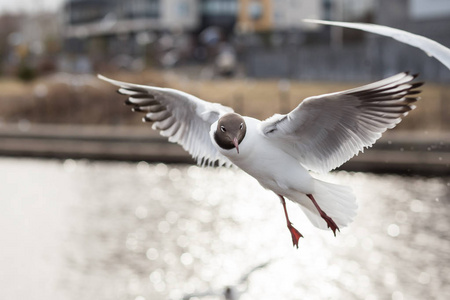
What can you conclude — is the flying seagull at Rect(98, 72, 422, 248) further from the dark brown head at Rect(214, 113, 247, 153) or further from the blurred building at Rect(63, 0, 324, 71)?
the blurred building at Rect(63, 0, 324, 71)

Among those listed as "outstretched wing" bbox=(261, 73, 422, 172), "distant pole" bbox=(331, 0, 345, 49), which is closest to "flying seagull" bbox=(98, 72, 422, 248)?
"outstretched wing" bbox=(261, 73, 422, 172)

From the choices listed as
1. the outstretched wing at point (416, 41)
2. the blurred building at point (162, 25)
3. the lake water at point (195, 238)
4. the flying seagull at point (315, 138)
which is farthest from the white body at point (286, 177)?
the blurred building at point (162, 25)

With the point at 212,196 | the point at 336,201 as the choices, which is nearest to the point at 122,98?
the point at 212,196

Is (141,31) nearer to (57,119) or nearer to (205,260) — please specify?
(57,119)

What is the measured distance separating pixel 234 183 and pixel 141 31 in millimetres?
37166

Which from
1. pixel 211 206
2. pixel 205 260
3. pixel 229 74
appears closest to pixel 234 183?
pixel 211 206

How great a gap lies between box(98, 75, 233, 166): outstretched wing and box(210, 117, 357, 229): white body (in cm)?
94

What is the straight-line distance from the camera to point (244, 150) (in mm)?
4695

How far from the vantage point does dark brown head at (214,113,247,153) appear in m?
4.42

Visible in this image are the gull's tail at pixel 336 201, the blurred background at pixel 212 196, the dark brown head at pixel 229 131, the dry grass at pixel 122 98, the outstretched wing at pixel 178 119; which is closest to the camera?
the dark brown head at pixel 229 131

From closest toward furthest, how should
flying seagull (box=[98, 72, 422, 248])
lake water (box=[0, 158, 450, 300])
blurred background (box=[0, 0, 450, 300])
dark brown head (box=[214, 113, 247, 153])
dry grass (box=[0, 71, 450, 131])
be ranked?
dark brown head (box=[214, 113, 247, 153]) < flying seagull (box=[98, 72, 422, 248]) < lake water (box=[0, 158, 450, 300]) < blurred background (box=[0, 0, 450, 300]) < dry grass (box=[0, 71, 450, 131])

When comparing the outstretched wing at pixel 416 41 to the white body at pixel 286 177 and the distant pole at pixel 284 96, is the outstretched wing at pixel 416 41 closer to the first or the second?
the white body at pixel 286 177

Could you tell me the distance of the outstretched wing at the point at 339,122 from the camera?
473 centimetres

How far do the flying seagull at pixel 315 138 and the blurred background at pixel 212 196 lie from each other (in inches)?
24.4
